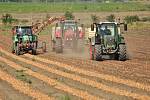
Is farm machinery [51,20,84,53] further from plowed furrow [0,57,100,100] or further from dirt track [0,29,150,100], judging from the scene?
plowed furrow [0,57,100,100]

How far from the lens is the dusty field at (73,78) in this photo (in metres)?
14.6

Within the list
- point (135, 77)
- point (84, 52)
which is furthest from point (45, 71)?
point (84, 52)

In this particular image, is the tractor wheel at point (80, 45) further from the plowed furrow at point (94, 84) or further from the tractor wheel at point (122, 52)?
the plowed furrow at point (94, 84)

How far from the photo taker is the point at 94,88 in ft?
51.3

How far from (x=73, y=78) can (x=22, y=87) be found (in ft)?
8.07

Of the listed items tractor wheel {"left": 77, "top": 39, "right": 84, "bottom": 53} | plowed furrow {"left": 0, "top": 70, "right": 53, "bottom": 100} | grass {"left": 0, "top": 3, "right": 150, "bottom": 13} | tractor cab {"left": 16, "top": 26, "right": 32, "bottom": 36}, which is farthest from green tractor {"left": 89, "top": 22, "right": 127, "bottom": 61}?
grass {"left": 0, "top": 3, "right": 150, "bottom": 13}

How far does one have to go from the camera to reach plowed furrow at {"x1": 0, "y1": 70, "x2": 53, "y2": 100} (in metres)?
14.4

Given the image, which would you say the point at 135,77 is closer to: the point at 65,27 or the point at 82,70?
the point at 82,70

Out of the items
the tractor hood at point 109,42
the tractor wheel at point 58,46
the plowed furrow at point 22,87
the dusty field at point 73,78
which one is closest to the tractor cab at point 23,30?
the tractor wheel at point 58,46

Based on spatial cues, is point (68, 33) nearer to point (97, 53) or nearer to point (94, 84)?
point (97, 53)

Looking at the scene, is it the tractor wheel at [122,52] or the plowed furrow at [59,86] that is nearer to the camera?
the plowed furrow at [59,86]

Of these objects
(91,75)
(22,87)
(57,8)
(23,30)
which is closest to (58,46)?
(23,30)

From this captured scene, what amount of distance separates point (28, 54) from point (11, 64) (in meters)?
5.13

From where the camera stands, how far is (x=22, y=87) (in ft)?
53.8
